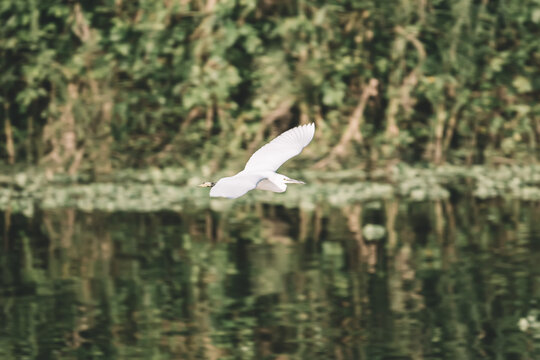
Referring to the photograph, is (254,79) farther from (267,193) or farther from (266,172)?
(266,172)

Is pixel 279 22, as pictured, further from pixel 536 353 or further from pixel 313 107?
pixel 536 353

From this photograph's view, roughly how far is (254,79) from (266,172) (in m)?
10.1

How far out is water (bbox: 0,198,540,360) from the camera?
7125 mm

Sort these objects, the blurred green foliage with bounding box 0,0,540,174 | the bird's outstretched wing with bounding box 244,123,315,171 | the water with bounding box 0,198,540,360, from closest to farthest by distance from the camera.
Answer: the bird's outstretched wing with bounding box 244,123,315,171 → the water with bounding box 0,198,540,360 → the blurred green foliage with bounding box 0,0,540,174

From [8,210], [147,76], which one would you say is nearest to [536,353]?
[8,210]

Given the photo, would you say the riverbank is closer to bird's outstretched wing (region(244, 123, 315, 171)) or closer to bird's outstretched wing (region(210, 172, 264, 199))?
bird's outstretched wing (region(244, 123, 315, 171))

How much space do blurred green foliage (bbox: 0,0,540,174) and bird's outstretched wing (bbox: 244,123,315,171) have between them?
888 centimetres

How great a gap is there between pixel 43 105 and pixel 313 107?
11.0 ft

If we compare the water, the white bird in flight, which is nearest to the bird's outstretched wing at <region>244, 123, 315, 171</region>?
the white bird in flight

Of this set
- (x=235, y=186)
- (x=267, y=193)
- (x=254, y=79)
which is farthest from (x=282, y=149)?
(x=254, y=79)

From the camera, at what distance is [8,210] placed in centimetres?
1143

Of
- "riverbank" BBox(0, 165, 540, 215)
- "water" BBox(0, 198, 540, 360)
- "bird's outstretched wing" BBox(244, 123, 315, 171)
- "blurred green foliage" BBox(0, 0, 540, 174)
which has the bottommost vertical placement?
"water" BBox(0, 198, 540, 360)

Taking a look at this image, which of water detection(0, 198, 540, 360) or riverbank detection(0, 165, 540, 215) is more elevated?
riverbank detection(0, 165, 540, 215)

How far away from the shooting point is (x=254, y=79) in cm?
1370
